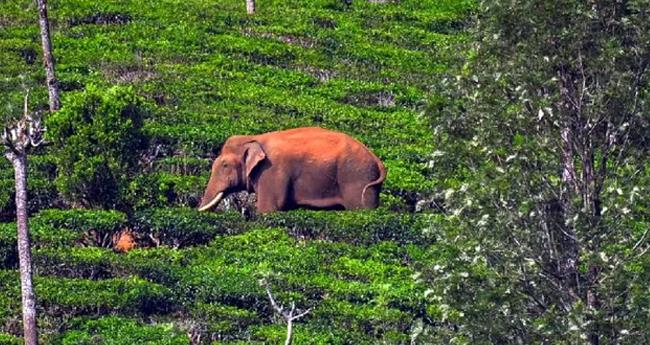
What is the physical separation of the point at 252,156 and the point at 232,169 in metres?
0.56

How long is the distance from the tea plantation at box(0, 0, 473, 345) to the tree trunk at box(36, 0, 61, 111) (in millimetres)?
787

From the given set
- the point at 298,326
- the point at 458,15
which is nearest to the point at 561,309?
the point at 298,326

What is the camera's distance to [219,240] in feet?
133

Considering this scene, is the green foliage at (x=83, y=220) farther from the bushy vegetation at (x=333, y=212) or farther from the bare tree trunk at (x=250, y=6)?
the bare tree trunk at (x=250, y=6)

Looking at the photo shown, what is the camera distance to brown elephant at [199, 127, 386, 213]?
4253 centimetres

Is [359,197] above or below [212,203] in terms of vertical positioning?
below

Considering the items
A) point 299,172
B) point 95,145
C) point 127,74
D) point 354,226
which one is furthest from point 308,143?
point 127,74

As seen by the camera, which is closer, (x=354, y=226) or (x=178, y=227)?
(x=178, y=227)

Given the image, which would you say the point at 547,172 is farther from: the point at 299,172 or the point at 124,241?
the point at 299,172

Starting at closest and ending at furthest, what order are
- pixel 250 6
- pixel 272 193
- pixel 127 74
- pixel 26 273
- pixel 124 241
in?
pixel 26 273, pixel 124 241, pixel 272 193, pixel 127 74, pixel 250 6

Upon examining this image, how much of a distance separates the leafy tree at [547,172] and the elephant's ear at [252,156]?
55.9ft

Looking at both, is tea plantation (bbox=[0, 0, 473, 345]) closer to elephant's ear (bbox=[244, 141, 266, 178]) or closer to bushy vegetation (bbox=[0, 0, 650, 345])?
bushy vegetation (bbox=[0, 0, 650, 345])

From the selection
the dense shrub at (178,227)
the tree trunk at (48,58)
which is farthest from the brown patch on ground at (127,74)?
the dense shrub at (178,227)

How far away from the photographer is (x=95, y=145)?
4216 cm
